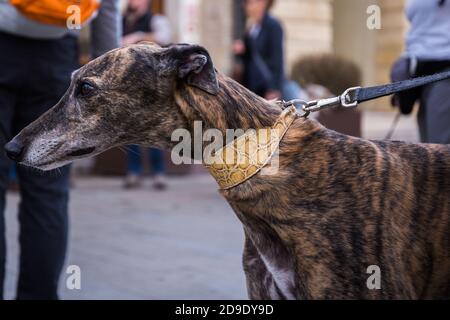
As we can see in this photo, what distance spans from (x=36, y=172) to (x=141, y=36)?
6228mm

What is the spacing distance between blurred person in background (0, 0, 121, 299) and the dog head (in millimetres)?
867

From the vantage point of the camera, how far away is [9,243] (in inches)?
262

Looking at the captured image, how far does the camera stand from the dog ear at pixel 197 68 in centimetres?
306

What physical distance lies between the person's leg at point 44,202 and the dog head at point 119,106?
942 millimetres

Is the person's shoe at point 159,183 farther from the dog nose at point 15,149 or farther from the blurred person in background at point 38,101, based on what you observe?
the dog nose at point 15,149

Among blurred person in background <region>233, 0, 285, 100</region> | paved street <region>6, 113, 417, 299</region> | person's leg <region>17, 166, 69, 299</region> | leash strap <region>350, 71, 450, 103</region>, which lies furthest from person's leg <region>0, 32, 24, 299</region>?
blurred person in background <region>233, 0, 285, 100</region>

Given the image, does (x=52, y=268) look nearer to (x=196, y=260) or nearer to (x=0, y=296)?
(x=0, y=296)

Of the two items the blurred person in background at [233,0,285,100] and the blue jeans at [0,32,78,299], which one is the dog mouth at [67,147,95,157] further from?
the blurred person in background at [233,0,285,100]

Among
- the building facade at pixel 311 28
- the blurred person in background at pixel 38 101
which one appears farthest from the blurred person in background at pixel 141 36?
the blurred person in background at pixel 38 101

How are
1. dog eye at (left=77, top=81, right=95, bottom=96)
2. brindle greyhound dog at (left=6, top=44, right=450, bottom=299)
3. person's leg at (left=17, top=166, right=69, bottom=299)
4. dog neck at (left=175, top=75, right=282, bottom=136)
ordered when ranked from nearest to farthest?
brindle greyhound dog at (left=6, top=44, right=450, bottom=299)
dog neck at (left=175, top=75, right=282, bottom=136)
dog eye at (left=77, top=81, right=95, bottom=96)
person's leg at (left=17, top=166, right=69, bottom=299)

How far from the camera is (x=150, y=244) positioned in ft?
22.1

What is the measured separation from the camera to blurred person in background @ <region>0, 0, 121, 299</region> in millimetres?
4062

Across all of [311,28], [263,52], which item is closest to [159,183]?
[263,52]

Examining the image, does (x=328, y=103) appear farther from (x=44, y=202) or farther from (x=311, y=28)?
(x=311, y=28)
